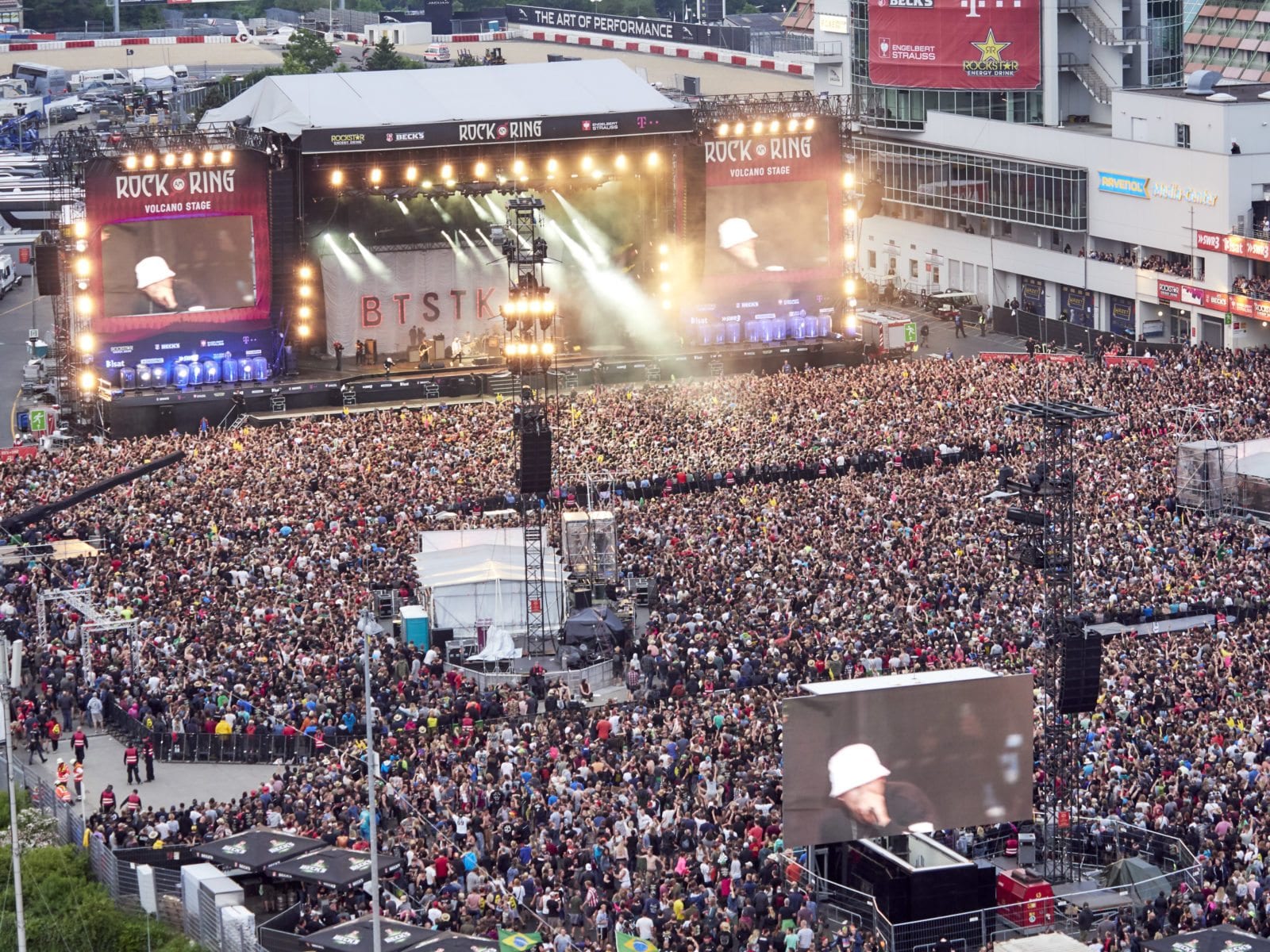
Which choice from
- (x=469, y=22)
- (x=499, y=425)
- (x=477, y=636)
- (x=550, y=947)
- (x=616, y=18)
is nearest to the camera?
(x=550, y=947)

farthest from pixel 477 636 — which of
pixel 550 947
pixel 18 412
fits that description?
pixel 18 412

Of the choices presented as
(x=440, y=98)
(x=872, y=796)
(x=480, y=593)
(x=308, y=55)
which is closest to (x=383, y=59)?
(x=308, y=55)

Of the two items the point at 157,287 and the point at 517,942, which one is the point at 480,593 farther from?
the point at 157,287

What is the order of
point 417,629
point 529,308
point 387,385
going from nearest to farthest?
1. point 417,629
2. point 529,308
3. point 387,385

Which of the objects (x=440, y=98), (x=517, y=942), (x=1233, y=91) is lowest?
(x=517, y=942)

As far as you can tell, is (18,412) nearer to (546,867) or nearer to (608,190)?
(608,190)

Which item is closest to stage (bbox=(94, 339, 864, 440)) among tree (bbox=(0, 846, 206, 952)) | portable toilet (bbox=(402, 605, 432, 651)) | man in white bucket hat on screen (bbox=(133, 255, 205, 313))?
man in white bucket hat on screen (bbox=(133, 255, 205, 313))
